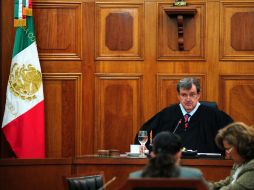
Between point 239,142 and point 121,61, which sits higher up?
point 121,61

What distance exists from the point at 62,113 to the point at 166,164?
13.4 ft

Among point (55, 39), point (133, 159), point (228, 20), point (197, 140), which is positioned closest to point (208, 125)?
point (197, 140)

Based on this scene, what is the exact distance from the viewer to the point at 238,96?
25.6ft

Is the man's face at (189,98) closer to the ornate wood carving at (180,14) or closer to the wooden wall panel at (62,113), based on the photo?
the ornate wood carving at (180,14)

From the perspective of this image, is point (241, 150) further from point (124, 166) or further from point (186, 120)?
point (186, 120)

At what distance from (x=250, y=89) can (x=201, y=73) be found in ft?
1.79

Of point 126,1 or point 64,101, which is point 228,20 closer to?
point 126,1

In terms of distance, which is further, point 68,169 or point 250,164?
point 68,169

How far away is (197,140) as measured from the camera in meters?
6.62

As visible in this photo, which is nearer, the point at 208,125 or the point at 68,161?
the point at 68,161

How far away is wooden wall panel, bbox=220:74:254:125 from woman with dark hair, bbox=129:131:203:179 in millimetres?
3801

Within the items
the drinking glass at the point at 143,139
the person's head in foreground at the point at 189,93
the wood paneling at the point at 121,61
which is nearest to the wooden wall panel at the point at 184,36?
the wood paneling at the point at 121,61

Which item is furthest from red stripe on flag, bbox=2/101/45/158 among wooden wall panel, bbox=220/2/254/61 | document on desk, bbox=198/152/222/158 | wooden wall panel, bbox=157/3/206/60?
document on desk, bbox=198/152/222/158

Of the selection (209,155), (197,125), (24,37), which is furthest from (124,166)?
(24,37)
